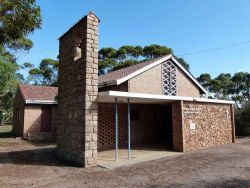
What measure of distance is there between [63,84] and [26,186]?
535cm

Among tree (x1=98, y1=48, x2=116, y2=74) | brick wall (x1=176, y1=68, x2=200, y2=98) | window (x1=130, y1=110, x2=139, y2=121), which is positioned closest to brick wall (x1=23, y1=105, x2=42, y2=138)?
window (x1=130, y1=110, x2=139, y2=121)

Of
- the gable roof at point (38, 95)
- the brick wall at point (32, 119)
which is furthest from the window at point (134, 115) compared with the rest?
the brick wall at point (32, 119)

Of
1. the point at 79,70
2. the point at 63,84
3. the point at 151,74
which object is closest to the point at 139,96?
the point at 79,70

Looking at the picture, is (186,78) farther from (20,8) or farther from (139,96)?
(20,8)

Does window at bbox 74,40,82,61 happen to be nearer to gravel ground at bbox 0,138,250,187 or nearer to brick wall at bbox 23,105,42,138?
gravel ground at bbox 0,138,250,187

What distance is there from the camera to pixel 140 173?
7523mm

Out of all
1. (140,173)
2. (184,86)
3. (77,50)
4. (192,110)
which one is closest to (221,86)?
(184,86)

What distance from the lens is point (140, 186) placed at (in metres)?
6.21

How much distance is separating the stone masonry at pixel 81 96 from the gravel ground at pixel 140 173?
0.67 metres

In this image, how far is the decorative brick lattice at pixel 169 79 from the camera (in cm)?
1544

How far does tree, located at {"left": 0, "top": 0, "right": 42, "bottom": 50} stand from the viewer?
8125 mm

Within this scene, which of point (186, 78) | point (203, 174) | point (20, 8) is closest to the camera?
point (203, 174)

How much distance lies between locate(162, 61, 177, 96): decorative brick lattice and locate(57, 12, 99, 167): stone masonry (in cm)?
692

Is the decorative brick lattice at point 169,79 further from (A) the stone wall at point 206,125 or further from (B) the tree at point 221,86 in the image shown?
(B) the tree at point 221,86
